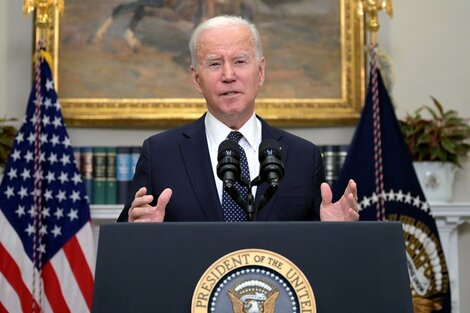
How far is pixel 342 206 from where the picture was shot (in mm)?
2455

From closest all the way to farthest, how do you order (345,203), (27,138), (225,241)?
(225,241)
(345,203)
(27,138)

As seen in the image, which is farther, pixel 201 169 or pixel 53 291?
pixel 53 291

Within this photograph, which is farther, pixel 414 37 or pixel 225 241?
pixel 414 37

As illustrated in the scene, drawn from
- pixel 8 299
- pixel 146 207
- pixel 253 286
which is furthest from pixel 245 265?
pixel 8 299

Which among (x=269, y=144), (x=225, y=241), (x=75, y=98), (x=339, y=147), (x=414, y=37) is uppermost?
(x=414, y=37)

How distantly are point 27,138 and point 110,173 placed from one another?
0.64 meters

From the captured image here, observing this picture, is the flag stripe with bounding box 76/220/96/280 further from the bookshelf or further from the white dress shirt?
the white dress shirt

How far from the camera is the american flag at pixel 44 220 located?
5.21 metres

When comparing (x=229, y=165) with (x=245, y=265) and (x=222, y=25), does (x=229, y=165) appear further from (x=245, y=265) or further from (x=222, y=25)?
(x=222, y=25)

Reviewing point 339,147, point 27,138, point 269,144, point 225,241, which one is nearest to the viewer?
point 225,241

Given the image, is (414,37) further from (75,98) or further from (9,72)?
(9,72)

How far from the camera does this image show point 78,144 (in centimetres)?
591

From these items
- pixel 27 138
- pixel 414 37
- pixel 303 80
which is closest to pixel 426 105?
pixel 414 37

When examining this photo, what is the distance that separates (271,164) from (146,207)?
41 cm
